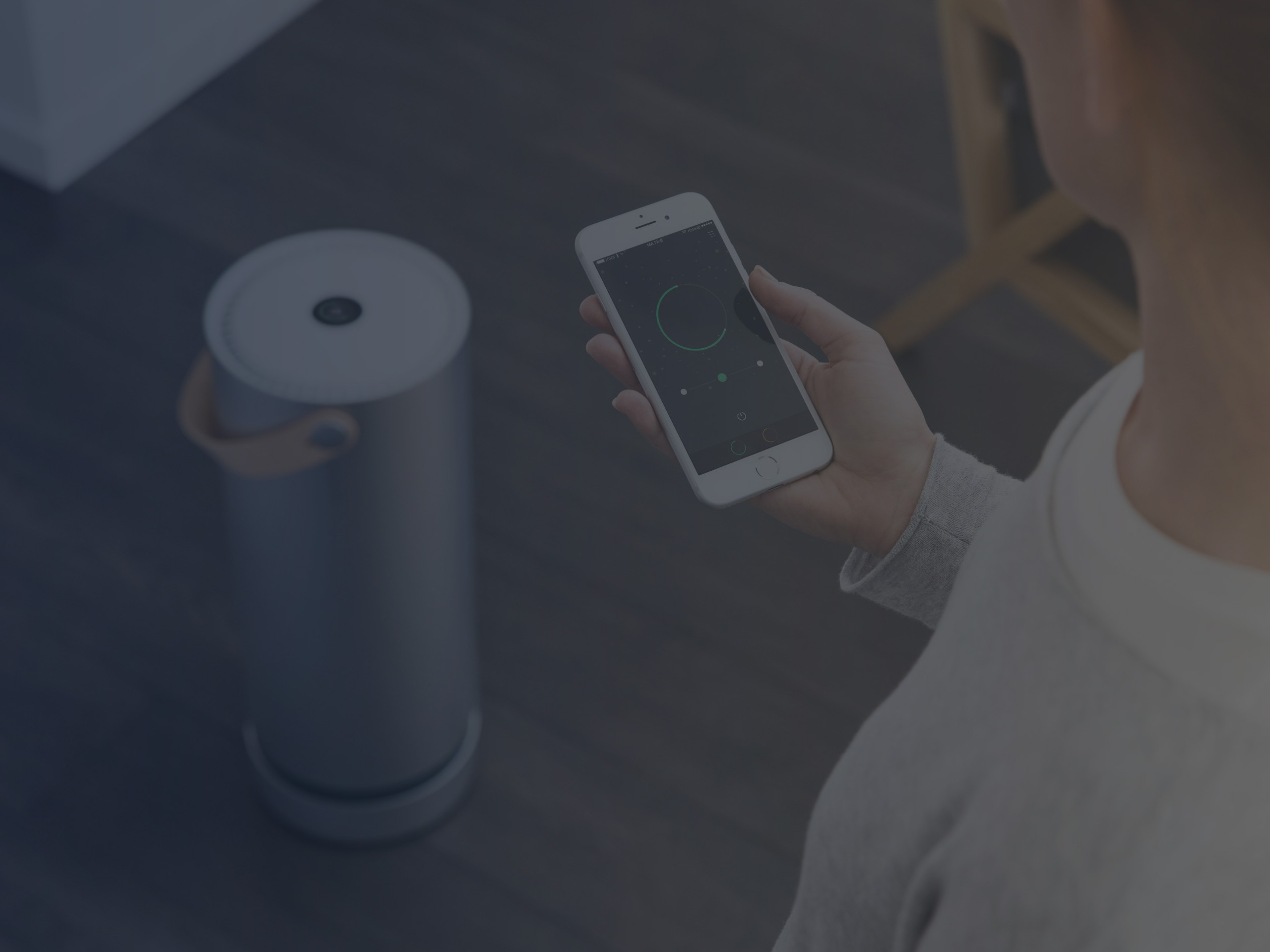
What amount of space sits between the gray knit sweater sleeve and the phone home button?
148mm

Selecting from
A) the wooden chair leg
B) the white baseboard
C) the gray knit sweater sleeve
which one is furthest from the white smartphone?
the white baseboard

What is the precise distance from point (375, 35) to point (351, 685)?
4.77 ft

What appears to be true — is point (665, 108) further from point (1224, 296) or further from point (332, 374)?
point (1224, 296)

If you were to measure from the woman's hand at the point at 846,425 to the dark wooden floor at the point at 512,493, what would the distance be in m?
0.63

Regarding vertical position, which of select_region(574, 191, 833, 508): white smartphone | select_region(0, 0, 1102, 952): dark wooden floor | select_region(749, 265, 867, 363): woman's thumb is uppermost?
select_region(749, 265, 867, 363): woman's thumb

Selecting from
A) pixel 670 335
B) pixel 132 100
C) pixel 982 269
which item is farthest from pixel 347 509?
pixel 132 100

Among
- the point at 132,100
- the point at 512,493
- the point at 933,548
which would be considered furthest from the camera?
the point at 132,100

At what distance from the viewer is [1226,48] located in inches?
Answer: 12.9

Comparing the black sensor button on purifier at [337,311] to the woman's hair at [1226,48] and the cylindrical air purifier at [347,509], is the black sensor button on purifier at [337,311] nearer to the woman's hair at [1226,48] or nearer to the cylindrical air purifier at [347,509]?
the cylindrical air purifier at [347,509]

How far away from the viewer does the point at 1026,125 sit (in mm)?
1652

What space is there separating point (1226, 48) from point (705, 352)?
673mm

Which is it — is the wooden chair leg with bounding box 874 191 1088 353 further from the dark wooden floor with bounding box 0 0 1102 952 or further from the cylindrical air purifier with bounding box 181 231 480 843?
the cylindrical air purifier with bounding box 181 231 480 843

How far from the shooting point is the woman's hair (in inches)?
12.5

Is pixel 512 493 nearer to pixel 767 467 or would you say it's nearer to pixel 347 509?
pixel 347 509
